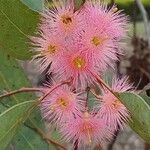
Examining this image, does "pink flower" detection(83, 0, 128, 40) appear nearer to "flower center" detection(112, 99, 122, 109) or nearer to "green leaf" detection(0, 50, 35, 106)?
"flower center" detection(112, 99, 122, 109)

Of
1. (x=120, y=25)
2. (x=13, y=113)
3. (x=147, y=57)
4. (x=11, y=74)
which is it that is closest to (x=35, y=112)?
(x=11, y=74)

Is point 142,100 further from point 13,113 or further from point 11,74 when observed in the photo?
point 11,74

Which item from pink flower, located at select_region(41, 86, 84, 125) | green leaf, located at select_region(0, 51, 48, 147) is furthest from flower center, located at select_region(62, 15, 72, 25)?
green leaf, located at select_region(0, 51, 48, 147)

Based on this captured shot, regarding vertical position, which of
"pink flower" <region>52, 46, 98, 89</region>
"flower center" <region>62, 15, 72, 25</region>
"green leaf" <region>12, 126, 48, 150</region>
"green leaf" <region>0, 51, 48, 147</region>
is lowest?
"green leaf" <region>12, 126, 48, 150</region>

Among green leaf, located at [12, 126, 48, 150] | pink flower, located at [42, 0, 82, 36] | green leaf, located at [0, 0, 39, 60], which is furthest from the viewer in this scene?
green leaf, located at [12, 126, 48, 150]

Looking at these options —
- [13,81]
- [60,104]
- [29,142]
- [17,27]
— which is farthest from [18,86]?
[60,104]

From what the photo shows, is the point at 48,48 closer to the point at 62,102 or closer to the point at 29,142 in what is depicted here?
the point at 62,102
